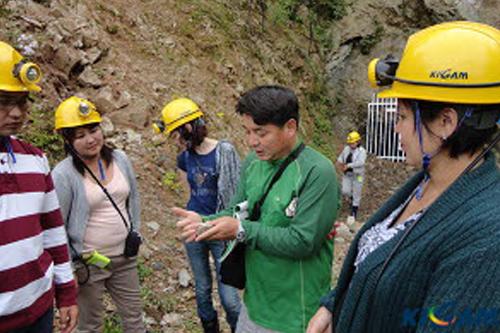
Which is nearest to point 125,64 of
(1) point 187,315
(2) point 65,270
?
(1) point 187,315

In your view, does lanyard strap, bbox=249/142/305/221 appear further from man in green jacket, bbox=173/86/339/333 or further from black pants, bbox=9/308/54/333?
black pants, bbox=9/308/54/333

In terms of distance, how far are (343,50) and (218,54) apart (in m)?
6.00

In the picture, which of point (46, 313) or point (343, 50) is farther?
point (343, 50)

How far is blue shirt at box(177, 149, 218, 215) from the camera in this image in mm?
3541

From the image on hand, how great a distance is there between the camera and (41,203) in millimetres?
2160

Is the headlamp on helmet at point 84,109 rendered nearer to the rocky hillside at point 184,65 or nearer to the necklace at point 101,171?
the necklace at point 101,171

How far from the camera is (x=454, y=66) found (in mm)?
1152

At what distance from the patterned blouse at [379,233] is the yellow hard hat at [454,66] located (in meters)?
0.41

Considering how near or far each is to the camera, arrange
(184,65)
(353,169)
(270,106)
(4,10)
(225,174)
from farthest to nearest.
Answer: (353,169) → (184,65) → (4,10) → (225,174) → (270,106)

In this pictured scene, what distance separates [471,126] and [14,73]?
6.65ft

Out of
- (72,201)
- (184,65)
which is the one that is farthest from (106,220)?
(184,65)

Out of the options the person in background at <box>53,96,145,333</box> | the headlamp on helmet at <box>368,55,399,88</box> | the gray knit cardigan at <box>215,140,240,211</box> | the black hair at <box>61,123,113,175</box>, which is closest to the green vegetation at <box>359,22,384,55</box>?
the gray knit cardigan at <box>215,140,240,211</box>

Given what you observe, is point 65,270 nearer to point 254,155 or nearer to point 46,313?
point 46,313

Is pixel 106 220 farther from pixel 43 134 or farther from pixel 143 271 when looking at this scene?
pixel 43 134
